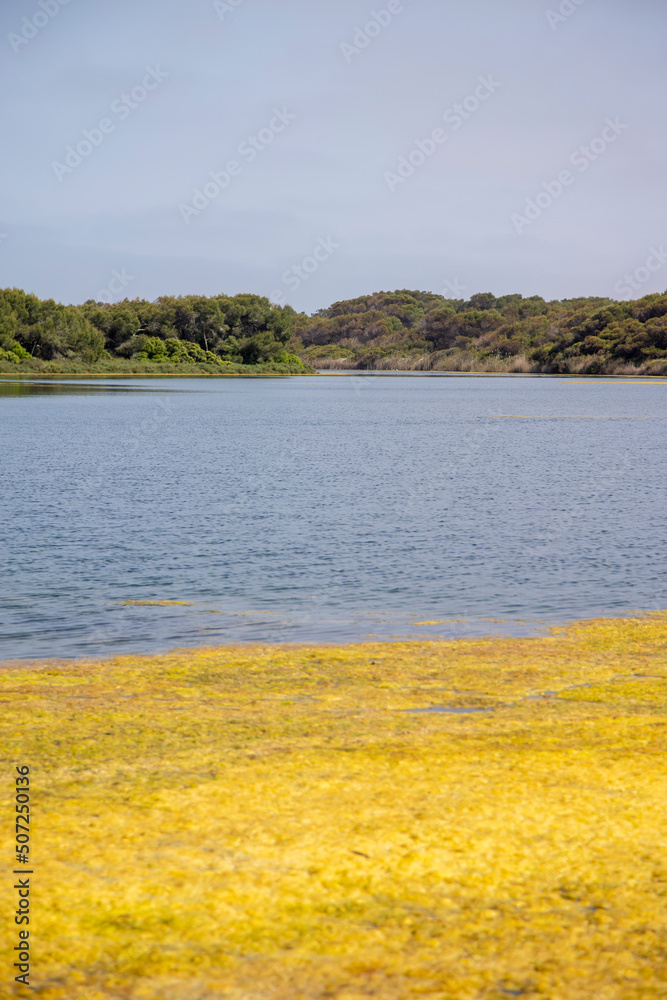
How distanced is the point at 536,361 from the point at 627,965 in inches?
7148

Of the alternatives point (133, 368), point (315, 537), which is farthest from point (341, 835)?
point (133, 368)

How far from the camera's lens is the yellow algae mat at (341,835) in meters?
4.54

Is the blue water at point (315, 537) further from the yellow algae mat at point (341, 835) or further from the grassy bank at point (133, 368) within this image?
the grassy bank at point (133, 368)

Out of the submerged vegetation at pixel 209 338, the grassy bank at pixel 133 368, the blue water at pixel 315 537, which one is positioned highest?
the submerged vegetation at pixel 209 338

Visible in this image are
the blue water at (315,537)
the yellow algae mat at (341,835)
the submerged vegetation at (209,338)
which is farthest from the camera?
the submerged vegetation at (209,338)

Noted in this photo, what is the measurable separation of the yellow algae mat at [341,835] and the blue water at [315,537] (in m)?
3.29

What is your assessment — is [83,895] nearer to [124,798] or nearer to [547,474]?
[124,798]

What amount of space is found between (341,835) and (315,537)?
14.8 m

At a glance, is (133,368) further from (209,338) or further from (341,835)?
(341,835)

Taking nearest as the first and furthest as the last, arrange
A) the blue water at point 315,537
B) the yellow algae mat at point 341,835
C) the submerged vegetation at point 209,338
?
1. the yellow algae mat at point 341,835
2. the blue water at point 315,537
3. the submerged vegetation at point 209,338

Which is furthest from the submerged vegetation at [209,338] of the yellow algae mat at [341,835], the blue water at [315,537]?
the yellow algae mat at [341,835]

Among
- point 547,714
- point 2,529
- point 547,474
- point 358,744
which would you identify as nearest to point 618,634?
point 547,714

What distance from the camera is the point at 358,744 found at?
307 inches

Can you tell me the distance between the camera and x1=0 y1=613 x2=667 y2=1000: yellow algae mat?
4.54 meters
